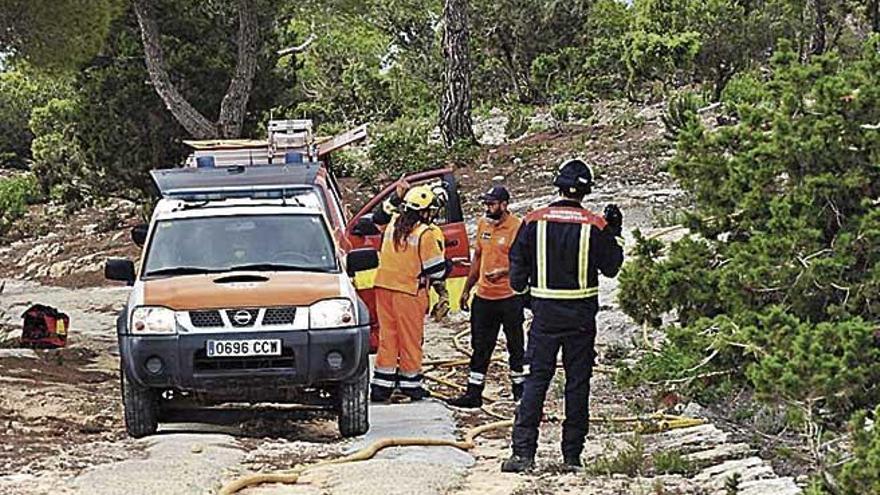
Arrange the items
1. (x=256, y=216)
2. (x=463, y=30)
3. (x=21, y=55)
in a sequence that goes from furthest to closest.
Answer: (x=463, y=30)
(x=21, y=55)
(x=256, y=216)

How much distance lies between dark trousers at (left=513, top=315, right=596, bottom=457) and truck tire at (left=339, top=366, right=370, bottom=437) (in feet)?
5.61

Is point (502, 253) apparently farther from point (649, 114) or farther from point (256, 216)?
point (649, 114)

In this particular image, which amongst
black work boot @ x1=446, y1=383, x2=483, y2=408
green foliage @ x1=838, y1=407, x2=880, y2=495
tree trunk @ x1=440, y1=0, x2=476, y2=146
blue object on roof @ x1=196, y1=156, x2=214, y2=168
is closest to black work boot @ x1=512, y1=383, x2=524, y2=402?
black work boot @ x1=446, y1=383, x2=483, y2=408

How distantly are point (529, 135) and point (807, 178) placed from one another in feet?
70.9

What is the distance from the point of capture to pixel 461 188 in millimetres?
26328

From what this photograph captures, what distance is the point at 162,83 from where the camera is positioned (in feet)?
86.3

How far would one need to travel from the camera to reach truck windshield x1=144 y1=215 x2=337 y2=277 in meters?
11.0

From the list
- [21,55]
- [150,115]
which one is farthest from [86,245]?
[21,55]

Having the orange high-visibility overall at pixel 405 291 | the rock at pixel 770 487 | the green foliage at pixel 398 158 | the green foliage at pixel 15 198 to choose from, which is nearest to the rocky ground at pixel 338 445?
the rock at pixel 770 487

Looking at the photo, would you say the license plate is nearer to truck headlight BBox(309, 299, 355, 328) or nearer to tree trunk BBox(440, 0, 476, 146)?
truck headlight BBox(309, 299, 355, 328)

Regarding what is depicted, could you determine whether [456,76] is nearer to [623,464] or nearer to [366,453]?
[366,453]

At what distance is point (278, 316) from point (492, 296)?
2.40m

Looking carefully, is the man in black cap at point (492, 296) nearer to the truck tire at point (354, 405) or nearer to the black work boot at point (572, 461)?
the truck tire at point (354, 405)

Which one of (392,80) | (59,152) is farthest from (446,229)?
(392,80)
